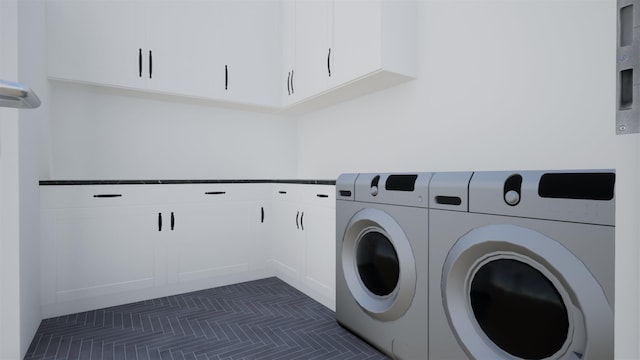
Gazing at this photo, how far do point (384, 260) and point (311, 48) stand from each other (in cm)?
180

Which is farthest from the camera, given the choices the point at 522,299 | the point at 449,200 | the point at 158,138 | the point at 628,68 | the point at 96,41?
the point at 158,138

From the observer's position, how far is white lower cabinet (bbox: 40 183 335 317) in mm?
2240

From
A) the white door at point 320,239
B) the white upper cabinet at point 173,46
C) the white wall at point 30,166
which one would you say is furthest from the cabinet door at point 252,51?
the white wall at point 30,166

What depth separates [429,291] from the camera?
4.71 ft

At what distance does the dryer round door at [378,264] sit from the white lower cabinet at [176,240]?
33cm

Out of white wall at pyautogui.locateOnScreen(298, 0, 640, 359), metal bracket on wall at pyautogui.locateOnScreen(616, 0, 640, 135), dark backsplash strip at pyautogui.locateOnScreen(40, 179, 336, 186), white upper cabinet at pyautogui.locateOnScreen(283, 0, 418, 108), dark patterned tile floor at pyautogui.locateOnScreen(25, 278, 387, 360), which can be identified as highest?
white upper cabinet at pyautogui.locateOnScreen(283, 0, 418, 108)

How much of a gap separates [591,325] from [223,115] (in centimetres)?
306

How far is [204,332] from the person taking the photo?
199 cm

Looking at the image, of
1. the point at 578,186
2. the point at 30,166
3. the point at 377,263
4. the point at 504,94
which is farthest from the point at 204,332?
the point at 504,94

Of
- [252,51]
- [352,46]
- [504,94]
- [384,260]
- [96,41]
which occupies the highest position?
[252,51]

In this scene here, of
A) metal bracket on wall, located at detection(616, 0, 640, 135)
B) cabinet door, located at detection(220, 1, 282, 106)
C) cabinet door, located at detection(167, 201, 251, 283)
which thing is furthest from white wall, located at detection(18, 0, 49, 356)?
metal bracket on wall, located at detection(616, 0, 640, 135)

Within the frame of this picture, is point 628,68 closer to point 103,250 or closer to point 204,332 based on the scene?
point 204,332

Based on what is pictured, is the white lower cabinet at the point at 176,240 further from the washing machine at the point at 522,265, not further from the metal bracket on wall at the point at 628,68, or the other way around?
the metal bracket on wall at the point at 628,68

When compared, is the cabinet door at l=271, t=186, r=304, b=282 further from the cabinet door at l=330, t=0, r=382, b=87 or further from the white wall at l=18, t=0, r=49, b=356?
the white wall at l=18, t=0, r=49, b=356
